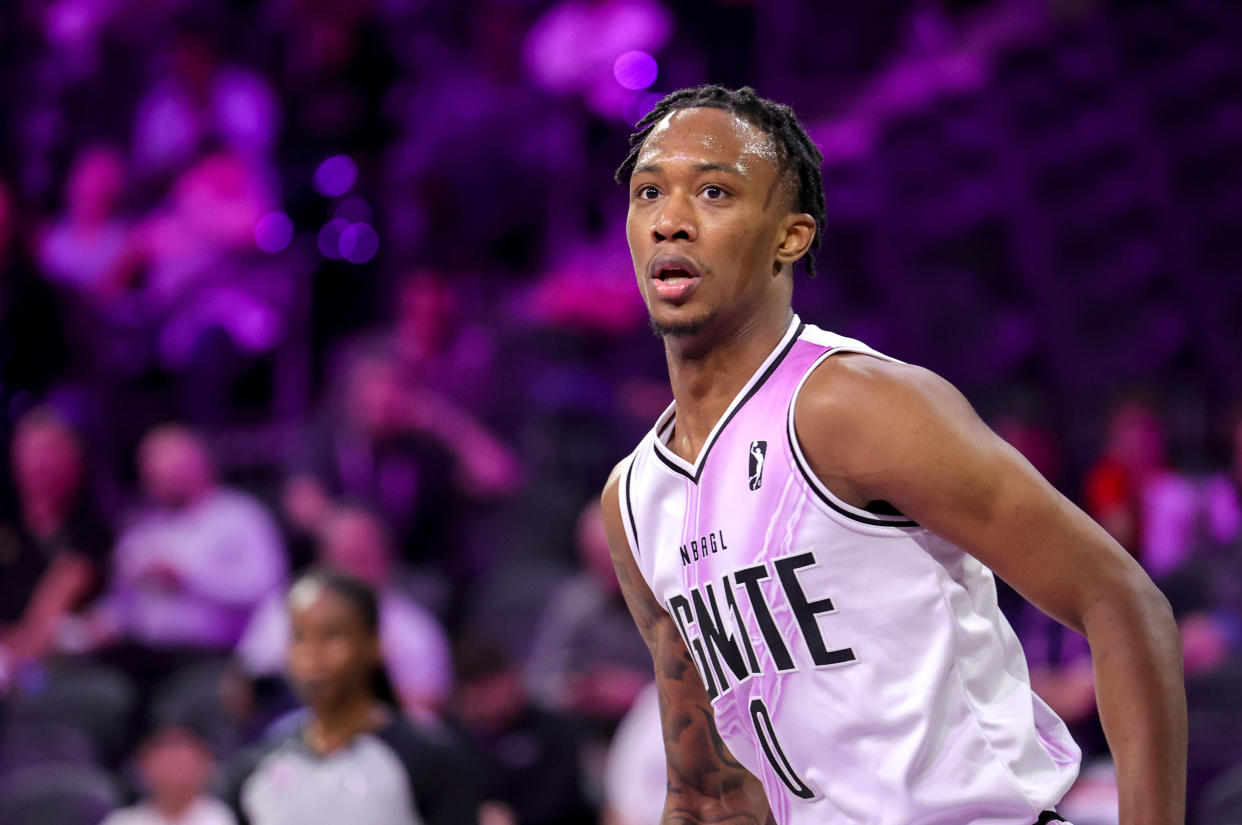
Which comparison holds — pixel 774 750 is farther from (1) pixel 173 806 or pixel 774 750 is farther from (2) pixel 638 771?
(1) pixel 173 806

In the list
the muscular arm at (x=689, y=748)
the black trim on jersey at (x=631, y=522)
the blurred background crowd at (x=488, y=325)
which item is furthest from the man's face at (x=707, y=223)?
the blurred background crowd at (x=488, y=325)

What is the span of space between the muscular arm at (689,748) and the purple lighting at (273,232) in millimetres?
6251

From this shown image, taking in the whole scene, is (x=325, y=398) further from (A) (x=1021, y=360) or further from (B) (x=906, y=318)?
(A) (x=1021, y=360)

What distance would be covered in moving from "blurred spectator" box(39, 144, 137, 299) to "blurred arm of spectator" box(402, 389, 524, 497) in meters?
2.27

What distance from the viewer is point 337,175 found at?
8742mm

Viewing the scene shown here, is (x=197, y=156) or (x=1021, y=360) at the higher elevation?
(x=197, y=156)

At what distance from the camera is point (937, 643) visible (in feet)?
7.19

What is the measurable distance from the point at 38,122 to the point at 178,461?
392cm

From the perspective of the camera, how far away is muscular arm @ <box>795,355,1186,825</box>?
1.96 metres

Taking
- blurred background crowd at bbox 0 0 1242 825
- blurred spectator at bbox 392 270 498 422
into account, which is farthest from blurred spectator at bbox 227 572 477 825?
blurred spectator at bbox 392 270 498 422

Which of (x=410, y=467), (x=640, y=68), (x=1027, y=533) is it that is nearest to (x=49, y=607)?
(x=410, y=467)

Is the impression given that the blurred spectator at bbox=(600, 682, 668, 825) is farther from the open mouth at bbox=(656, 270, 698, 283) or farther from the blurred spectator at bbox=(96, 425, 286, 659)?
the open mouth at bbox=(656, 270, 698, 283)

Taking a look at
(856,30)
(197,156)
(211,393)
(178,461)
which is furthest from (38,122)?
(856,30)

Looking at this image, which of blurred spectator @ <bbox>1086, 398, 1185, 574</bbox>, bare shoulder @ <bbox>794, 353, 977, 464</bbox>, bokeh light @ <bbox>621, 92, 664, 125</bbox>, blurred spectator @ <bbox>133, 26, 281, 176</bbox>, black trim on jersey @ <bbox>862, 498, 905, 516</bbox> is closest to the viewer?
bare shoulder @ <bbox>794, 353, 977, 464</bbox>
